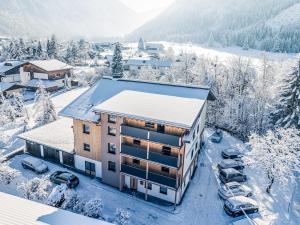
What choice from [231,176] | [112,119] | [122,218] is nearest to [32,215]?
[122,218]

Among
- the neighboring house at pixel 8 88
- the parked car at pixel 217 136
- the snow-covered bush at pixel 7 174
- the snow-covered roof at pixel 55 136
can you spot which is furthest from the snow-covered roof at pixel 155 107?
the neighboring house at pixel 8 88

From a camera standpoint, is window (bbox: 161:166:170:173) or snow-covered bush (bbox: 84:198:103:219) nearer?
snow-covered bush (bbox: 84:198:103:219)

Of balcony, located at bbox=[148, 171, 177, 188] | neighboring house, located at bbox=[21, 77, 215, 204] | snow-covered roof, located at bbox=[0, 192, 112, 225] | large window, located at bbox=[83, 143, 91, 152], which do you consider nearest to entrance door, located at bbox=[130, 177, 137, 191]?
neighboring house, located at bbox=[21, 77, 215, 204]

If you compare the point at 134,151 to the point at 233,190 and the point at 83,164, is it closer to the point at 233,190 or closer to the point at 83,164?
the point at 83,164

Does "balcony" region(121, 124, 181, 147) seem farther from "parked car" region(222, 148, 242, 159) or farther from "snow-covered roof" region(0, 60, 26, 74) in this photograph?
"snow-covered roof" region(0, 60, 26, 74)

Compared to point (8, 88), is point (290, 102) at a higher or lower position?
higher

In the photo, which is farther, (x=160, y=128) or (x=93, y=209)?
(x=160, y=128)

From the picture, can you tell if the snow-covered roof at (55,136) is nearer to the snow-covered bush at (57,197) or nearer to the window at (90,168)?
the window at (90,168)
